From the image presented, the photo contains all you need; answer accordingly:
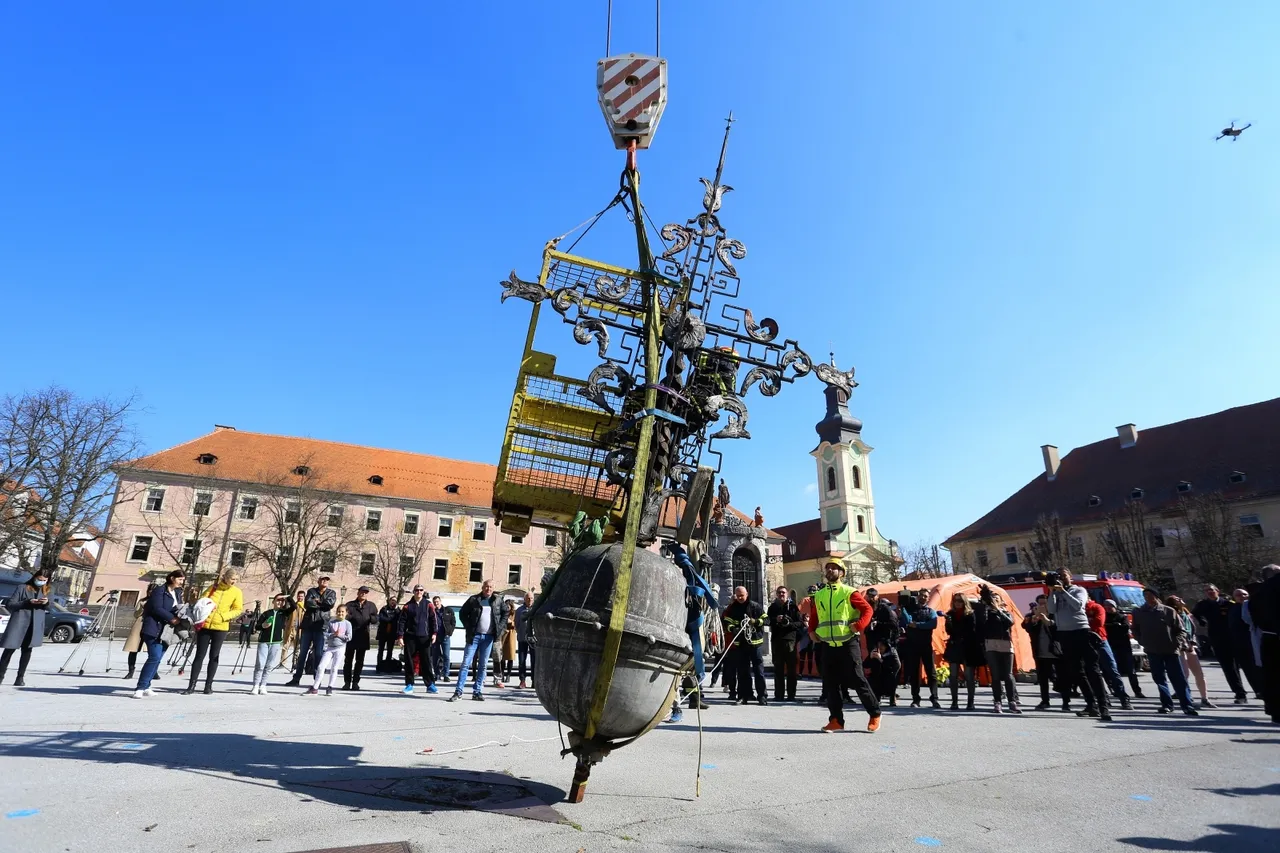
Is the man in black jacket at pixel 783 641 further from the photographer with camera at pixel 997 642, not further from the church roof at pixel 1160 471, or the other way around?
the church roof at pixel 1160 471

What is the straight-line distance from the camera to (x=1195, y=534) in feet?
120

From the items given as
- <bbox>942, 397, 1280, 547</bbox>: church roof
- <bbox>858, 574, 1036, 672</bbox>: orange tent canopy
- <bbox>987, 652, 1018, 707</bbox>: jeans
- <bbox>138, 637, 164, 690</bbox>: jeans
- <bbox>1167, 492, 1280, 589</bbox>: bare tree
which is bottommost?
<bbox>138, 637, 164, 690</bbox>: jeans

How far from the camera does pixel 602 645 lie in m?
3.78

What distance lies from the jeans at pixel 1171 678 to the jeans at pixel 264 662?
13.1 metres

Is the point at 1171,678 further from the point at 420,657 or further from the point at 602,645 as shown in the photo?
the point at 420,657

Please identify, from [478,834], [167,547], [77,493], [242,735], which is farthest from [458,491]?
[478,834]

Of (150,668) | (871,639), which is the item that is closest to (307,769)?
(150,668)

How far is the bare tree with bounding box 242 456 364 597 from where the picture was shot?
39.1 metres

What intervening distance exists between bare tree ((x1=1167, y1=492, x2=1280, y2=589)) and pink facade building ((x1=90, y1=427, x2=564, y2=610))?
116 ft

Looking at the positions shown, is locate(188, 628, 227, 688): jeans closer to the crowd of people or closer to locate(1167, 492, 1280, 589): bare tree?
the crowd of people

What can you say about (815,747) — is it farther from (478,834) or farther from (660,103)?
(660,103)

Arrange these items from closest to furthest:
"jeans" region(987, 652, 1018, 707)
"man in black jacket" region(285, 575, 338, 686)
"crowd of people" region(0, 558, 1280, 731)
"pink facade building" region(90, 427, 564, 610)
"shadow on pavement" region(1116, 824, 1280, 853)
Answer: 1. "shadow on pavement" region(1116, 824, 1280, 853)
2. "crowd of people" region(0, 558, 1280, 731)
3. "jeans" region(987, 652, 1018, 707)
4. "man in black jacket" region(285, 575, 338, 686)
5. "pink facade building" region(90, 427, 564, 610)

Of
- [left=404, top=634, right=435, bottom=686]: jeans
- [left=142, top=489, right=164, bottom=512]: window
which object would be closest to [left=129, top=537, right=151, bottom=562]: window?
[left=142, top=489, right=164, bottom=512]: window

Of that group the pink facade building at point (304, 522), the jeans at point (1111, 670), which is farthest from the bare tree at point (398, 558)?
the jeans at point (1111, 670)
